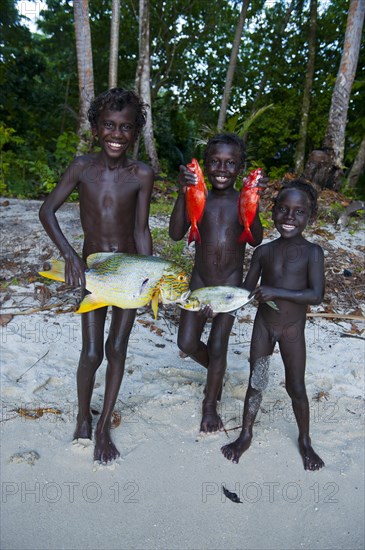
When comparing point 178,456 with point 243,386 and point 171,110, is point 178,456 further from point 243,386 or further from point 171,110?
point 171,110

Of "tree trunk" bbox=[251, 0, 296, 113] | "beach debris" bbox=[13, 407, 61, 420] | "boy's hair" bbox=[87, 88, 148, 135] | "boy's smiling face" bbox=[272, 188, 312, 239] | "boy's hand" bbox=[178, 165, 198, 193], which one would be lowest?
"beach debris" bbox=[13, 407, 61, 420]

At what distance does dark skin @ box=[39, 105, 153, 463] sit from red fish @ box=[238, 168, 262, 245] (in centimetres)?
55

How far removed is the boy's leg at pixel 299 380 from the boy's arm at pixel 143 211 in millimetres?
981

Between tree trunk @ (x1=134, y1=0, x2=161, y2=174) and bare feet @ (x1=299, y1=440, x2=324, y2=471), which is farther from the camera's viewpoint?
tree trunk @ (x1=134, y1=0, x2=161, y2=174)

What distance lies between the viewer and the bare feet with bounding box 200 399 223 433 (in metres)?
2.84

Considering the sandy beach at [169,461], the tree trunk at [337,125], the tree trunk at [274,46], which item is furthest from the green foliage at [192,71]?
the sandy beach at [169,461]

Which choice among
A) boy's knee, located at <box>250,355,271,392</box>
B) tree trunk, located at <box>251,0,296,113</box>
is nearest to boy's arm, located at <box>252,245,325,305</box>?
boy's knee, located at <box>250,355,271,392</box>

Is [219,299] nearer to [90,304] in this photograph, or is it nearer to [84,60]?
[90,304]

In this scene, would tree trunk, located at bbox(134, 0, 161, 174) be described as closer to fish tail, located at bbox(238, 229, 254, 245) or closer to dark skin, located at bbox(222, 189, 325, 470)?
fish tail, located at bbox(238, 229, 254, 245)

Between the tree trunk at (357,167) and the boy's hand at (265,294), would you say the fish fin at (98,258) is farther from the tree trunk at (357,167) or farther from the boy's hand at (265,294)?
the tree trunk at (357,167)

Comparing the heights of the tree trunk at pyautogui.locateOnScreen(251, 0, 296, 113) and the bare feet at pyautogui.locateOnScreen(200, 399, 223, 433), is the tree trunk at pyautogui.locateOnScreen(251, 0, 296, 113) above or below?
above

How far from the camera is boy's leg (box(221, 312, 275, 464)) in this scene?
2561 millimetres

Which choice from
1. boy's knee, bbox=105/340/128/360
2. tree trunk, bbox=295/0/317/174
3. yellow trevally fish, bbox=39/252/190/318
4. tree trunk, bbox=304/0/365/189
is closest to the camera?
yellow trevally fish, bbox=39/252/190/318

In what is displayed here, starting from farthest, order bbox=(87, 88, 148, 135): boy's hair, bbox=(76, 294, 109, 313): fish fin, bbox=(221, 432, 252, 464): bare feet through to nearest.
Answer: bbox=(221, 432, 252, 464): bare feet, bbox=(87, 88, 148, 135): boy's hair, bbox=(76, 294, 109, 313): fish fin
